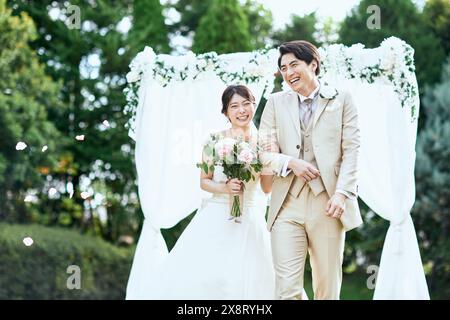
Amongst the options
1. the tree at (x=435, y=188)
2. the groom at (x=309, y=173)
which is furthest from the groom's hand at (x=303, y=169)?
the tree at (x=435, y=188)

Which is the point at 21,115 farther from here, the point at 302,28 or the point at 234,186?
the point at 234,186

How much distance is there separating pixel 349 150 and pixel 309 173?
11.4 inches

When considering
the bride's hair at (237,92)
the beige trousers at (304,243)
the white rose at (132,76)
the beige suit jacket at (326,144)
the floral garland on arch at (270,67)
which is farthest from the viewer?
the white rose at (132,76)

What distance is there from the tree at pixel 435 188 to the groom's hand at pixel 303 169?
707 centimetres

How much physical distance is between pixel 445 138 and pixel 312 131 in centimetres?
710

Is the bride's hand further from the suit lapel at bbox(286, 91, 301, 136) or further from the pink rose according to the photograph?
the suit lapel at bbox(286, 91, 301, 136)

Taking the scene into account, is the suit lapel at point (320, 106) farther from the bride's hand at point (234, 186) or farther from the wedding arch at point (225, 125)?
the wedding arch at point (225, 125)

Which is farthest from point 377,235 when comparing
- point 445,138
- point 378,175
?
point 378,175

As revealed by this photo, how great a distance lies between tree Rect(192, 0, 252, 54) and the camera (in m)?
11.7

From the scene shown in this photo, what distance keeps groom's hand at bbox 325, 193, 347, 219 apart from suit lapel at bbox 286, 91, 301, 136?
1.39 ft

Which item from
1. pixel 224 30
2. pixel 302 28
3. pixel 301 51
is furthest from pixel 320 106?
pixel 302 28

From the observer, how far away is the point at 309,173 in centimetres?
424

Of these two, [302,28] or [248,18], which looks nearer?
[302,28]

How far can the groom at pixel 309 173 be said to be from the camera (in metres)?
4.24
